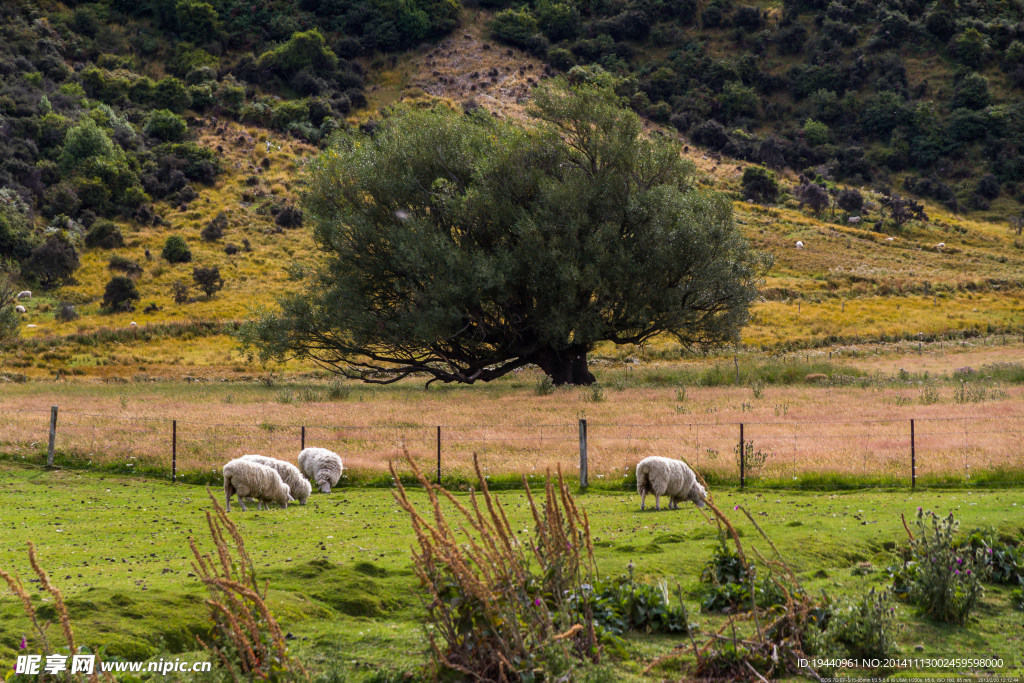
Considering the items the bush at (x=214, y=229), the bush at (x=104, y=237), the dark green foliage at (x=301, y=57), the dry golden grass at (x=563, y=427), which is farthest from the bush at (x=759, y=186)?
the dry golden grass at (x=563, y=427)

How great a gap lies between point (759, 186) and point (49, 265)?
7988 centimetres

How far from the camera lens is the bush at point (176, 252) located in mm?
76000

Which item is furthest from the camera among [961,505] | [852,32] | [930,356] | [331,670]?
[852,32]

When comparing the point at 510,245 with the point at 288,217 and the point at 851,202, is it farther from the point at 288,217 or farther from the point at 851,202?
the point at 851,202

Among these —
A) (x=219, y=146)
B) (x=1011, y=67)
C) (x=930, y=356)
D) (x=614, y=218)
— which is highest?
(x=1011, y=67)

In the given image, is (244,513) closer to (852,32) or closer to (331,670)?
(331,670)

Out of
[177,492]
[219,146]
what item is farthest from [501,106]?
[177,492]

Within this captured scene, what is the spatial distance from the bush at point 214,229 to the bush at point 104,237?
7316mm

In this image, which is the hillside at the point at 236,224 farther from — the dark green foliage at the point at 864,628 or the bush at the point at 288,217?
the dark green foliage at the point at 864,628

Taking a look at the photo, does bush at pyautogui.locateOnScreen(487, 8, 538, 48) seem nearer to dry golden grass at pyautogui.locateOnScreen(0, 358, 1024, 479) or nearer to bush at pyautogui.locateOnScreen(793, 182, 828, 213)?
bush at pyautogui.locateOnScreen(793, 182, 828, 213)

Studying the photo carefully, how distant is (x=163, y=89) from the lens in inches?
4564

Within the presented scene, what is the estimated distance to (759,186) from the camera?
355ft

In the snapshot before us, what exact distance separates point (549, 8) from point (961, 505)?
169m

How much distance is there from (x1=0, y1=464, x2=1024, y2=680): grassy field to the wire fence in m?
1.34
